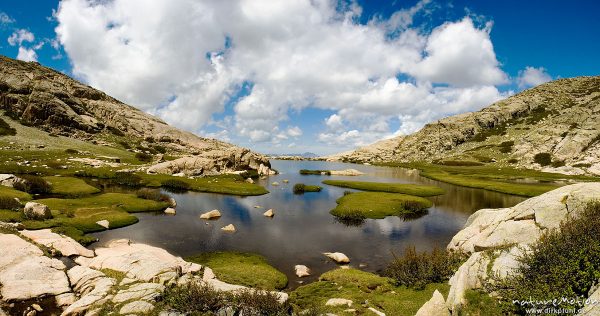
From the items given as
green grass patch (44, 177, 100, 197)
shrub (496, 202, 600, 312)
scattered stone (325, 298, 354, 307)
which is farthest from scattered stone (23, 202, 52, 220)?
shrub (496, 202, 600, 312)

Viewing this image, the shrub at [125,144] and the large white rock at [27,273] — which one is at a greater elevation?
the shrub at [125,144]

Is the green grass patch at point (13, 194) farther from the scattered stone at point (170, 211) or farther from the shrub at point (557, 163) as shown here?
the shrub at point (557, 163)

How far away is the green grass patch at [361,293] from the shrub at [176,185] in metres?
65.8

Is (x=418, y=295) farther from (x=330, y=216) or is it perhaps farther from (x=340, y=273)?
(x=330, y=216)

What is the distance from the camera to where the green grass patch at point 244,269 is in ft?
98.7

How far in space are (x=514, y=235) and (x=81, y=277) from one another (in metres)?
32.9

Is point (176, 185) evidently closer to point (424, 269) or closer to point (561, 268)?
point (424, 269)

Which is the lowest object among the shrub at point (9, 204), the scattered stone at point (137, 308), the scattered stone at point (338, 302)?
the scattered stone at point (338, 302)

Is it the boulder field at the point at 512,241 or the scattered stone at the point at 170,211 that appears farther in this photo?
the scattered stone at the point at 170,211

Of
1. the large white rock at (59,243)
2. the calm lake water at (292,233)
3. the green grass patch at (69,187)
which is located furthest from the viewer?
the green grass patch at (69,187)

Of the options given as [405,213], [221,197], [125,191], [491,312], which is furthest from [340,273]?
[125,191]

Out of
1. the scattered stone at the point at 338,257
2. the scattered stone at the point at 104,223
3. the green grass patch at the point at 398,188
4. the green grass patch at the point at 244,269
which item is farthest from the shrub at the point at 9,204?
the green grass patch at the point at 398,188

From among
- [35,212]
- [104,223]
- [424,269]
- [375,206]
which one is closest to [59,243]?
[104,223]

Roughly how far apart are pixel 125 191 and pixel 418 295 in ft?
238
